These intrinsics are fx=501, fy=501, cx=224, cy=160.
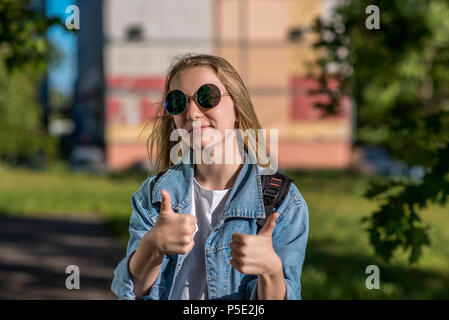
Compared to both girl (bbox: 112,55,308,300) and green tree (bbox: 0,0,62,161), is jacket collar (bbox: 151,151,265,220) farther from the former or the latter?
green tree (bbox: 0,0,62,161)

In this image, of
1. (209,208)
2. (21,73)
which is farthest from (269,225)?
(21,73)

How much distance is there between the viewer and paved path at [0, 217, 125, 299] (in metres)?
6.22

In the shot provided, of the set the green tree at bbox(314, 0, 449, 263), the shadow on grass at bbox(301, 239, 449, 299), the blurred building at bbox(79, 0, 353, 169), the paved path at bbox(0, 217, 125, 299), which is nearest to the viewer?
the green tree at bbox(314, 0, 449, 263)

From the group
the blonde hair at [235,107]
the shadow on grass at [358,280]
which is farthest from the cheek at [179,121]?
the shadow on grass at [358,280]

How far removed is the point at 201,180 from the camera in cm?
165

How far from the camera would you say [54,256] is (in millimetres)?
8219

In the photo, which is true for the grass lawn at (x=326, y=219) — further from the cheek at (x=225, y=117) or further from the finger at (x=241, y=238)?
the finger at (x=241, y=238)

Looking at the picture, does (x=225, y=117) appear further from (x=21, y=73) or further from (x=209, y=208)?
(x=21, y=73)

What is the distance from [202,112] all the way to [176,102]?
0.28 feet

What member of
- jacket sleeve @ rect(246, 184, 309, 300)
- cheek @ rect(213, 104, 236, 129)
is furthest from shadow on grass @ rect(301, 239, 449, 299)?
cheek @ rect(213, 104, 236, 129)

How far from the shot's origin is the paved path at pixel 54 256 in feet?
20.4

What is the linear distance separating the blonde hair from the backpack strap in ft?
0.28

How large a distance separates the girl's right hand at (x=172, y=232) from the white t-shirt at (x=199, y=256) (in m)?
0.22
